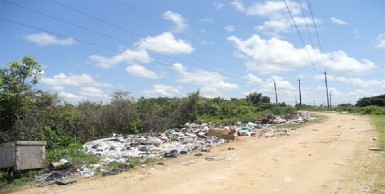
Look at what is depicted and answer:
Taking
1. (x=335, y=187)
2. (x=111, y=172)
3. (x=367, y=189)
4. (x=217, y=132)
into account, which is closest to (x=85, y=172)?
(x=111, y=172)

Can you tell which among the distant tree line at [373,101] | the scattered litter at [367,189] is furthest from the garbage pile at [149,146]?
the distant tree line at [373,101]

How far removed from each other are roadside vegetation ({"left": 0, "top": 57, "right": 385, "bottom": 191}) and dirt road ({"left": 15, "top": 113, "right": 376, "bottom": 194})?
167cm

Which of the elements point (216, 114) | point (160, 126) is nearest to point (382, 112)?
point (216, 114)

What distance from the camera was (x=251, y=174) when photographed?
343 inches

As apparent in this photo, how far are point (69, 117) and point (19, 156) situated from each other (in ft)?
19.9

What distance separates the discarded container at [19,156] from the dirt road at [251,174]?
1468 mm

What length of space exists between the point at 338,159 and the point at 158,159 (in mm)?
5462

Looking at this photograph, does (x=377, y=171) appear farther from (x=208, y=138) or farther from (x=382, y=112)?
(x=382, y=112)

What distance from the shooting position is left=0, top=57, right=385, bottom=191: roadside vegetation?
1135 centimetres

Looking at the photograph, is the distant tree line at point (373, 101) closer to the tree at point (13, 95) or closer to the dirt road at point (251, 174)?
the dirt road at point (251, 174)

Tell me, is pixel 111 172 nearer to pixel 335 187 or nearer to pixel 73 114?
pixel 335 187

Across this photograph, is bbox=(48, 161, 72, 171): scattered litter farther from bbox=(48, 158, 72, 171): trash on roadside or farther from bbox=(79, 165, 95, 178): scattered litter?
bbox=(79, 165, 95, 178): scattered litter

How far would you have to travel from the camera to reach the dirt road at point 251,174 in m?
7.52

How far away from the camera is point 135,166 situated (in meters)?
10.2
